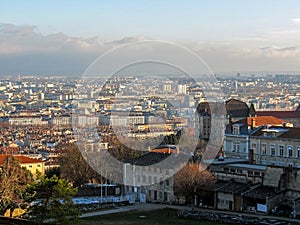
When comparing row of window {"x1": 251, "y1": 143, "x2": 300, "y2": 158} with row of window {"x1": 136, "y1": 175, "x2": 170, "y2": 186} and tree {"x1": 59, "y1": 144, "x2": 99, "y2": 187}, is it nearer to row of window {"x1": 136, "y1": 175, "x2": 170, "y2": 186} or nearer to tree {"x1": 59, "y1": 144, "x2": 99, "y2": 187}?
row of window {"x1": 136, "y1": 175, "x2": 170, "y2": 186}

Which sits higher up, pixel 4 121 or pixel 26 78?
pixel 26 78

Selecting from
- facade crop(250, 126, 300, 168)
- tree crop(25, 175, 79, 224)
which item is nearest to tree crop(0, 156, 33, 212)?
tree crop(25, 175, 79, 224)

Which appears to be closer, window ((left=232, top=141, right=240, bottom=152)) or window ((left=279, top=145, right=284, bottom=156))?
window ((left=279, top=145, right=284, bottom=156))

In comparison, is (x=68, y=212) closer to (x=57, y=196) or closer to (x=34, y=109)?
(x=57, y=196)

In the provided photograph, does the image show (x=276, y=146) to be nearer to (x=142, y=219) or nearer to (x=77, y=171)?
(x=142, y=219)

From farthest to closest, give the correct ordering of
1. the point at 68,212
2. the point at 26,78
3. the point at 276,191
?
the point at 26,78 → the point at 276,191 → the point at 68,212

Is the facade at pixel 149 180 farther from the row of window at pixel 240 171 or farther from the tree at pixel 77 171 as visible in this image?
the tree at pixel 77 171

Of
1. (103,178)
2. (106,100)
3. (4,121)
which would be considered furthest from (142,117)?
(4,121)
